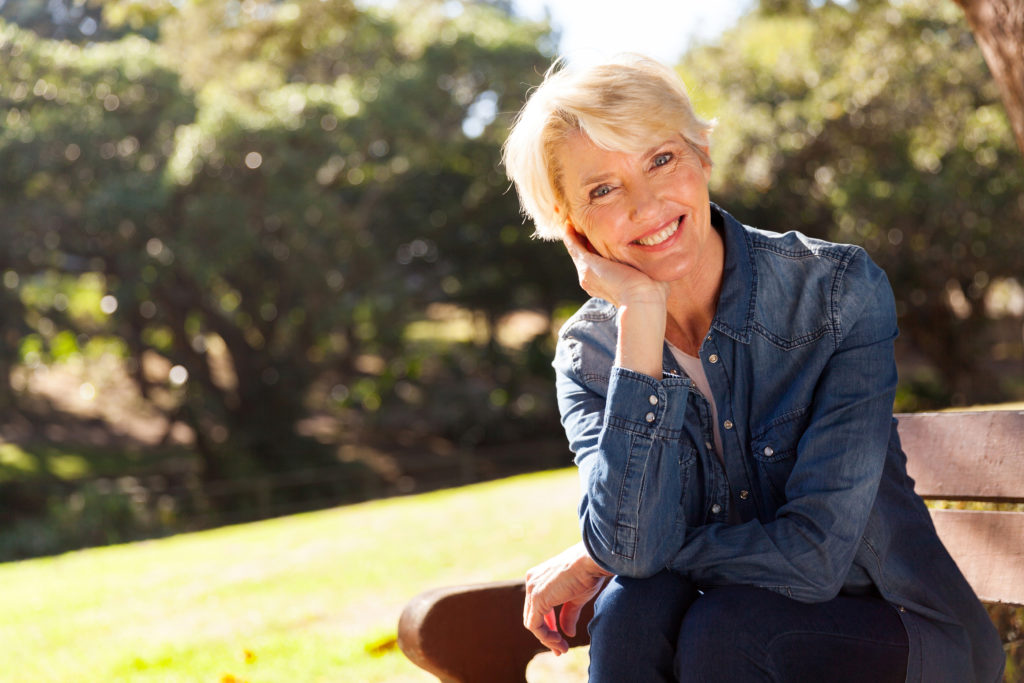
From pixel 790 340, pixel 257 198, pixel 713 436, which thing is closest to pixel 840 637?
pixel 713 436

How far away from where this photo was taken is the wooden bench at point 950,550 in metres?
2.13

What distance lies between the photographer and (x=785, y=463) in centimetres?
208

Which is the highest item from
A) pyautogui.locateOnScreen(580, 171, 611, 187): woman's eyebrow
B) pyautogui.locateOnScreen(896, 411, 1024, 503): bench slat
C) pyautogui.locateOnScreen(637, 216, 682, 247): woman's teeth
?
pyautogui.locateOnScreen(580, 171, 611, 187): woman's eyebrow

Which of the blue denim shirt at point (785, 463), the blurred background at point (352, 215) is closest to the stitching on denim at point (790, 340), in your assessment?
the blue denim shirt at point (785, 463)

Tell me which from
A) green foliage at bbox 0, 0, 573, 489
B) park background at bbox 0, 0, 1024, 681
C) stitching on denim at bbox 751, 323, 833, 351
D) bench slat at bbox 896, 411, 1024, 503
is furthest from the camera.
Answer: green foliage at bbox 0, 0, 573, 489

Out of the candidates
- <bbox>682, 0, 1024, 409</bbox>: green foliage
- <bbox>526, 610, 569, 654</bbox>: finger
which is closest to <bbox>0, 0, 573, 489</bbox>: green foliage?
<bbox>682, 0, 1024, 409</bbox>: green foliage

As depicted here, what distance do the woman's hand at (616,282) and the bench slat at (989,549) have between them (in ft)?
2.94

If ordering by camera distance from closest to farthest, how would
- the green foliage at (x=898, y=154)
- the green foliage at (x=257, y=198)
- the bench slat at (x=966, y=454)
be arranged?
the bench slat at (x=966, y=454)
the green foliage at (x=898, y=154)
the green foliage at (x=257, y=198)

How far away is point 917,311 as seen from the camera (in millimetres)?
19047

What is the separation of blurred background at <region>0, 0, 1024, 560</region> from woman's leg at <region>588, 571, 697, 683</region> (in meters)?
9.96

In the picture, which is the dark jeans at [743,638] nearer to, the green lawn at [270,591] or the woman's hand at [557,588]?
the woman's hand at [557,588]

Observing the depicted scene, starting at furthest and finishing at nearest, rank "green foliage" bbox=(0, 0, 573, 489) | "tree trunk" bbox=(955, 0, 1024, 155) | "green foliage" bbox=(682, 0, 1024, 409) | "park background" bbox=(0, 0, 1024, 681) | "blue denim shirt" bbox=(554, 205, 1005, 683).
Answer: "green foliage" bbox=(0, 0, 573, 489), "park background" bbox=(0, 0, 1024, 681), "green foliage" bbox=(682, 0, 1024, 409), "tree trunk" bbox=(955, 0, 1024, 155), "blue denim shirt" bbox=(554, 205, 1005, 683)

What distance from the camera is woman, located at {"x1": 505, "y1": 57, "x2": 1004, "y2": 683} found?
6.13ft

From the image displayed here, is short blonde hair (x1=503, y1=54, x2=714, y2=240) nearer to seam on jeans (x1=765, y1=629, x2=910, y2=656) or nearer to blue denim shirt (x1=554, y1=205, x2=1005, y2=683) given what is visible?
blue denim shirt (x1=554, y1=205, x2=1005, y2=683)
